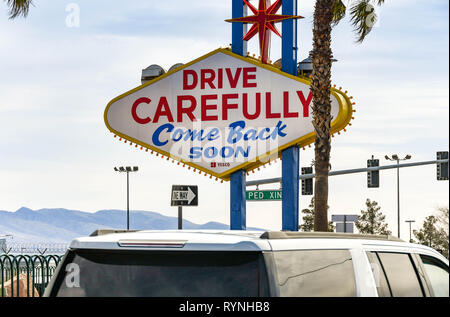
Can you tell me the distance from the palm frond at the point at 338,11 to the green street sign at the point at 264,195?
22.5 feet

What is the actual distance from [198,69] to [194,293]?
20.8 meters

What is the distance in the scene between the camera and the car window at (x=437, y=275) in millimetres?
7605

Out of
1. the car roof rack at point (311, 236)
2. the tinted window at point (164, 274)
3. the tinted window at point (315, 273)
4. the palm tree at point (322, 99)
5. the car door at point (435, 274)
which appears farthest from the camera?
the palm tree at point (322, 99)

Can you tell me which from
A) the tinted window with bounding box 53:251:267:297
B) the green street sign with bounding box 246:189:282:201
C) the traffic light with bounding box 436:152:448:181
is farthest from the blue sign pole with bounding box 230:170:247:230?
the traffic light with bounding box 436:152:448:181

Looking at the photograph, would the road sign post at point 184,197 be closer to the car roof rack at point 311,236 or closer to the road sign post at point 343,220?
the car roof rack at point 311,236

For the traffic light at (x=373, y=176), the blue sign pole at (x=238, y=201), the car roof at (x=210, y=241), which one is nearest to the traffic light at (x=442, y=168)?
the traffic light at (x=373, y=176)

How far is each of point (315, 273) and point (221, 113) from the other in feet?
65.0

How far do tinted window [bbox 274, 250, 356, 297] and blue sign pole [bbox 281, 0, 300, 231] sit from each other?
1765 cm

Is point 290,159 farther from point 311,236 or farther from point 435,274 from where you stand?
point 311,236

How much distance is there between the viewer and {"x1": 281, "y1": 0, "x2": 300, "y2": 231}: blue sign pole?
24.1m

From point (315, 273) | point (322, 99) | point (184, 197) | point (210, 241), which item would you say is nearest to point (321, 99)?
point (322, 99)

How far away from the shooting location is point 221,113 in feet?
84.5
